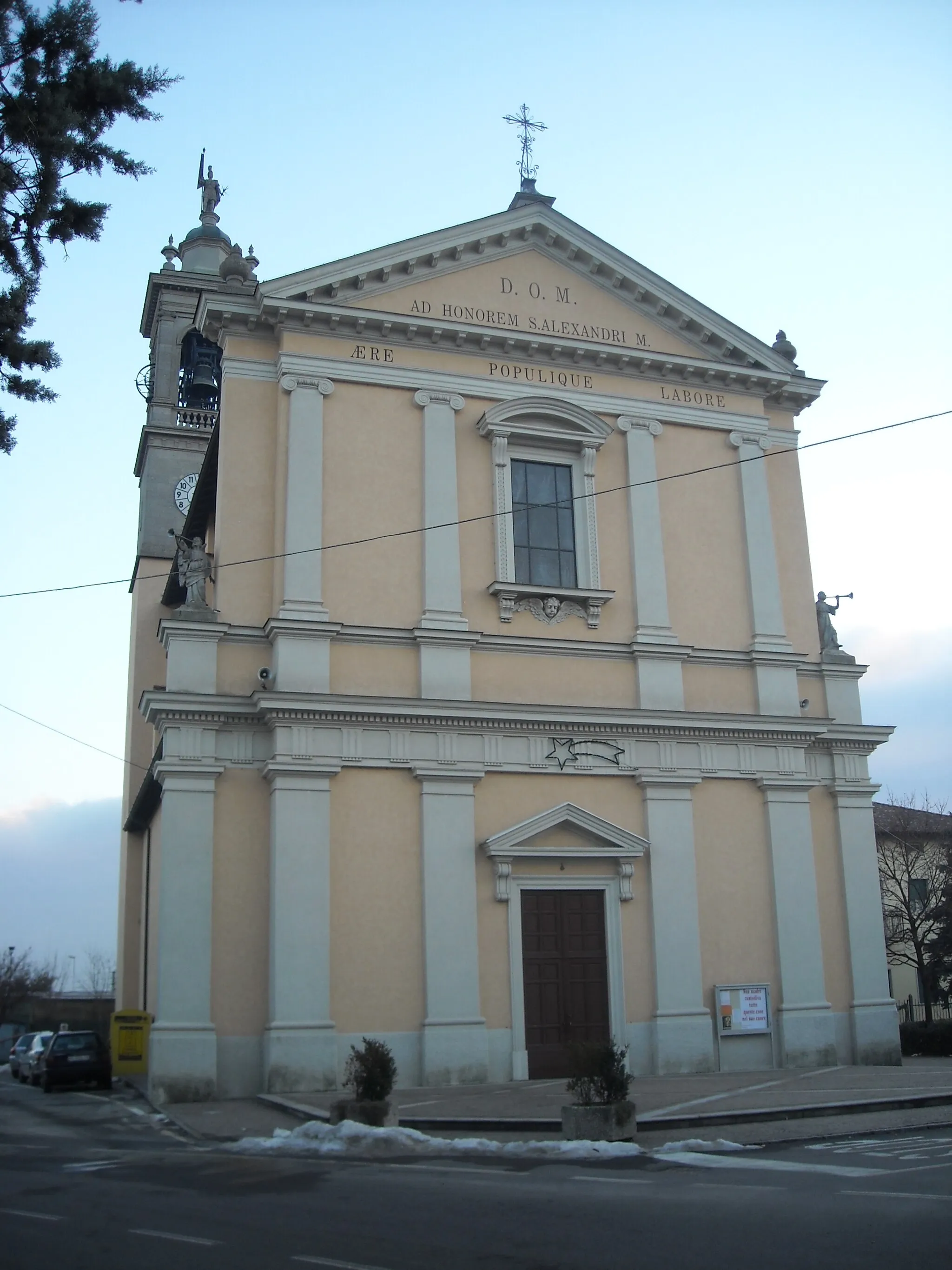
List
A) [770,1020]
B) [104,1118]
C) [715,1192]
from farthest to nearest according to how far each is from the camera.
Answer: [770,1020] → [104,1118] → [715,1192]

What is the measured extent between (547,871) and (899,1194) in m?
11.8

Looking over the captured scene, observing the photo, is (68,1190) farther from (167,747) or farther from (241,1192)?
(167,747)

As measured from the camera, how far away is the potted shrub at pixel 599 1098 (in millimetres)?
12945

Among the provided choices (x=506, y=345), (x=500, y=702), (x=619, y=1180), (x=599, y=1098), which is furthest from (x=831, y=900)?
(x=619, y=1180)

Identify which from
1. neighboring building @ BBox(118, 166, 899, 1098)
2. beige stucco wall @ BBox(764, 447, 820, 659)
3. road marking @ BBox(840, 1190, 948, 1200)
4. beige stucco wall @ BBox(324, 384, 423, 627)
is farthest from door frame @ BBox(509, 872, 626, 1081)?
road marking @ BBox(840, 1190, 948, 1200)

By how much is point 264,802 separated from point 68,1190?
30.5 ft

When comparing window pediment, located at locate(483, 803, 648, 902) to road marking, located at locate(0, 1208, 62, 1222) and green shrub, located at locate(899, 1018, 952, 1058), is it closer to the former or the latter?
green shrub, located at locate(899, 1018, 952, 1058)

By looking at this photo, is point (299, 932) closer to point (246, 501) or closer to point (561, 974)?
point (561, 974)

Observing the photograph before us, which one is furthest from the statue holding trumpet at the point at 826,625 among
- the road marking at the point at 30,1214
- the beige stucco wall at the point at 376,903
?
the road marking at the point at 30,1214

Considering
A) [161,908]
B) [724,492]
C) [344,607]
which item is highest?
[724,492]

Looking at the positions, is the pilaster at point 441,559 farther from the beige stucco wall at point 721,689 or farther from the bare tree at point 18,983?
the bare tree at point 18,983

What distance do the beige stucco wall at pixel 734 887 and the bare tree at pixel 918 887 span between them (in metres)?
13.7

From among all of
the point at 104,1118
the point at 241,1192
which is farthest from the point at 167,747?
the point at 241,1192

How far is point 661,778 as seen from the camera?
21641 millimetres
